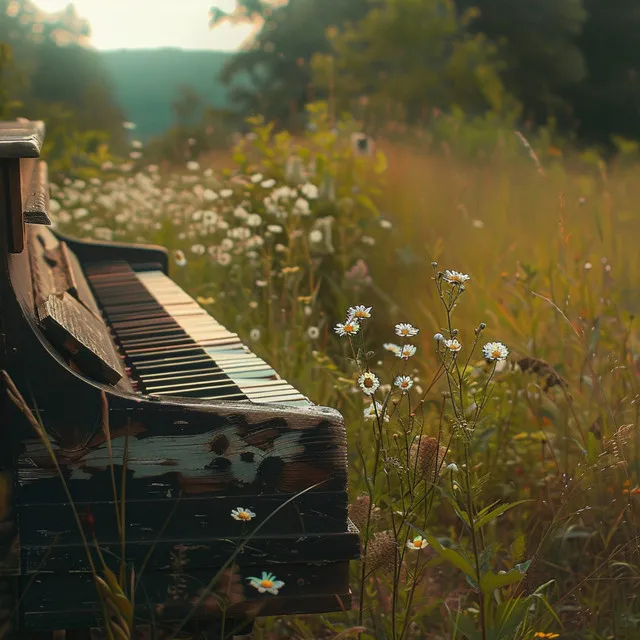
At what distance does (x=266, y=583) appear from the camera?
1.85 m

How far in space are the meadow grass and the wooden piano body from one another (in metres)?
0.23

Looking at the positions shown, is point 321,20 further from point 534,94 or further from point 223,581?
point 223,581

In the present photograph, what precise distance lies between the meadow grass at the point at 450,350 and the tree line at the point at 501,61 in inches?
527

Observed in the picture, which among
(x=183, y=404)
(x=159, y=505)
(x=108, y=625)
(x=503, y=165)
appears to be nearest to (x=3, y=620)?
(x=108, y=625)

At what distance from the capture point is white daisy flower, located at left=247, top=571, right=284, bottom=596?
1853 mm

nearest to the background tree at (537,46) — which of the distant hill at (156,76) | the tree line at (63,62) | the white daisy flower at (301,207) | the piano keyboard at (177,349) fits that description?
the tree line at (63,62)

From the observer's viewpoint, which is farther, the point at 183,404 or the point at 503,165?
the point at 503,165

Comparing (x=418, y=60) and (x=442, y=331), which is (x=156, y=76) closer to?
(x=418, y=60)

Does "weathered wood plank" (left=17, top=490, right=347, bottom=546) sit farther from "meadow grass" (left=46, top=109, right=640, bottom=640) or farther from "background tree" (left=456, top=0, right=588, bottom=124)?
"background tree" (left=456, top=0, right=588, bottom=124)

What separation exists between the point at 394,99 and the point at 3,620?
75.7ft

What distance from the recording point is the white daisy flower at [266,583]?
1.85 m

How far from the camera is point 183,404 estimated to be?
1817 mm

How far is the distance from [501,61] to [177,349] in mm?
23132

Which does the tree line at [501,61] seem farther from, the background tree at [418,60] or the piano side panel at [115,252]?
the piano side panel at [115,252]
